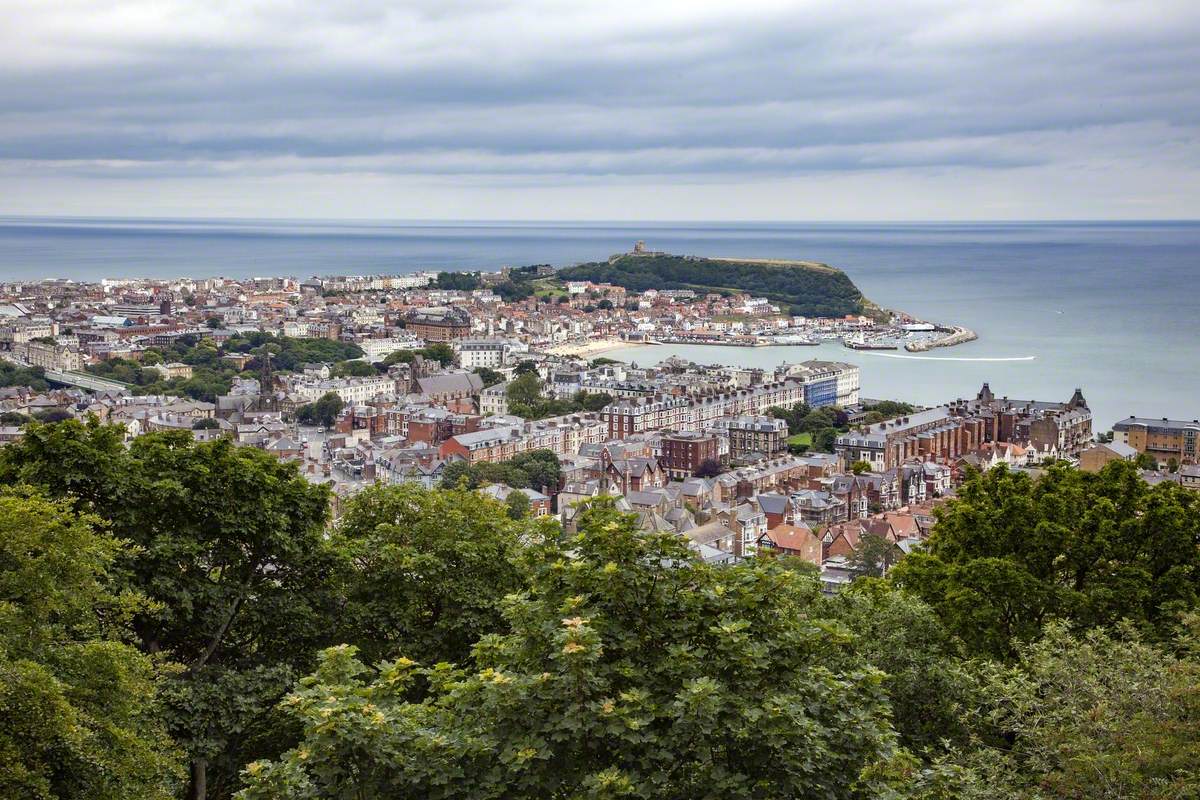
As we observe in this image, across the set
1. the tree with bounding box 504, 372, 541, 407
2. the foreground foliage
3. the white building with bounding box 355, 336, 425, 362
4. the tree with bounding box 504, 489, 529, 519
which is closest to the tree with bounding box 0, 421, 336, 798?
the foreground foliage

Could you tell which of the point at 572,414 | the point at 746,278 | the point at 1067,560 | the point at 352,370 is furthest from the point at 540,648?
the point at 746,278

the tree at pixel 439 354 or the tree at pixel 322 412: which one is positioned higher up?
the tree at pixel 439 354

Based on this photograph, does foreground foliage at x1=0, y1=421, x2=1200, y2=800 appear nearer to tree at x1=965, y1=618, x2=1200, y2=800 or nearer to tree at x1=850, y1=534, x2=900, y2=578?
tree at x1=965, y1=618, x2=1200, y2=800

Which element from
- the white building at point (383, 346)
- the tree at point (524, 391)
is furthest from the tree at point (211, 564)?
the white building at point (383, 346)

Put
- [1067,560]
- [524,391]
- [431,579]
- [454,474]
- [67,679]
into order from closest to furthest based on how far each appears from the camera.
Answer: [67,679]
[431,579]
[1067,560]
[454,474]
[524,391]

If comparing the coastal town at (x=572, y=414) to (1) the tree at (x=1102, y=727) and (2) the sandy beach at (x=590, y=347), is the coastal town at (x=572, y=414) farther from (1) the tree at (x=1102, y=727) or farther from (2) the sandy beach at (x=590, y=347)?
(1) the tree at (x=1102, y=727)

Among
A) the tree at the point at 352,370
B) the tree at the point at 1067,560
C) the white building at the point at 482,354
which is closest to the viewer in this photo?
the tree at the point at 1067,560

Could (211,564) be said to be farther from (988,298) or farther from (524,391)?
(988,298)
